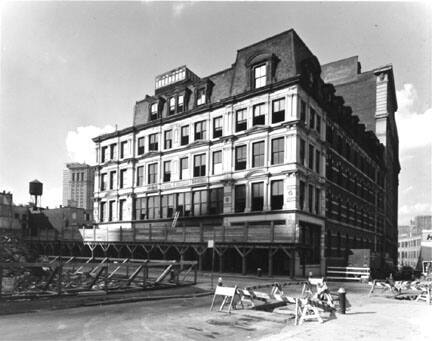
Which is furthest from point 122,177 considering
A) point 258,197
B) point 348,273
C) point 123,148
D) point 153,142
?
point 348,273

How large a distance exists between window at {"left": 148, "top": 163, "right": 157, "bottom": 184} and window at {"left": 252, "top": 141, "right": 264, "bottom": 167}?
1298cm

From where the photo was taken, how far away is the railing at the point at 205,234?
1100 inches

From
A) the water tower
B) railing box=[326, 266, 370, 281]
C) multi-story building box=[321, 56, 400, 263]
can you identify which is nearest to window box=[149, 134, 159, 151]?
railing box=[326, 266, 370, 281]

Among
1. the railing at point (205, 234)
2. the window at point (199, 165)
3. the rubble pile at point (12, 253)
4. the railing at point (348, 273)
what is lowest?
the railing at point (348, 273)

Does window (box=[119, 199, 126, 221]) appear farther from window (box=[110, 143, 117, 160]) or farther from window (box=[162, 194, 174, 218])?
window (box=[162, 194, 174, 218])

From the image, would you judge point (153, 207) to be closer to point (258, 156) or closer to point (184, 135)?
point (184, 135)

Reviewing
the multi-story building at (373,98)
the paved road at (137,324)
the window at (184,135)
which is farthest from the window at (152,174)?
the paved road at (137,324)

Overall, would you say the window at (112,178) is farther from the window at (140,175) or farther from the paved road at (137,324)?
the paved road at (137,324)

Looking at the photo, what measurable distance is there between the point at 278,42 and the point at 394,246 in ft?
171

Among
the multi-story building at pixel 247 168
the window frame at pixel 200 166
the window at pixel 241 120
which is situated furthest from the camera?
the window frame at pixel 200 166

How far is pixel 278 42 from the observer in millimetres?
33531

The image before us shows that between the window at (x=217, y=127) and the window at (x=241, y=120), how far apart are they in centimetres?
211

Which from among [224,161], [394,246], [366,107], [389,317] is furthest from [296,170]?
[394,246]

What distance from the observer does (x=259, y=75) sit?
34000mm
